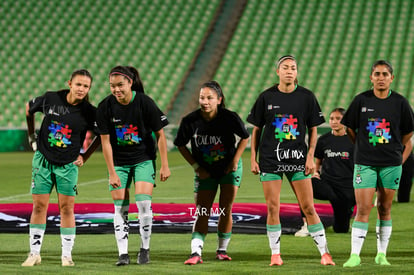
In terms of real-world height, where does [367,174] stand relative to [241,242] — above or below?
above

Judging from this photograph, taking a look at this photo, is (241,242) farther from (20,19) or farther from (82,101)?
(20,19)

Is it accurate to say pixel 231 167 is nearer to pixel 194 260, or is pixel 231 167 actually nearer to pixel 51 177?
pixel 194 260

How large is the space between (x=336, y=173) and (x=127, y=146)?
332 cm

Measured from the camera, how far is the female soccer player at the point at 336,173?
8172 mm

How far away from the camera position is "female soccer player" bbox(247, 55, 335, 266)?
19.4 feet

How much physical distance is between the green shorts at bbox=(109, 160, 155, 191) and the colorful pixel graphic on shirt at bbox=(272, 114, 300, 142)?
1130mm

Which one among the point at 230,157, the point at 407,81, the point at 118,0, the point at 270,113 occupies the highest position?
the point at 118,0

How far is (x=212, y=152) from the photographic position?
6.22 metres

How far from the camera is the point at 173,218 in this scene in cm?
909

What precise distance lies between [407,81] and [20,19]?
1588 centimetres

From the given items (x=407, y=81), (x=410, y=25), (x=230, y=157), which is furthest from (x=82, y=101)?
(x=410, y=25)

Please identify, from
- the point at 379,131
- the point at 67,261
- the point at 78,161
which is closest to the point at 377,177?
the point at 379,131

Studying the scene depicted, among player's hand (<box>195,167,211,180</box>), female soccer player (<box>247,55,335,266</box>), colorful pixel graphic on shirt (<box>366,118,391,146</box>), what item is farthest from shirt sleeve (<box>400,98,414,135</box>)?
player's hand (<box>195,167,211,180</box>)

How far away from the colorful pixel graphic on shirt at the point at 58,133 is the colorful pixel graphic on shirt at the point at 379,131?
2542 millimetres
